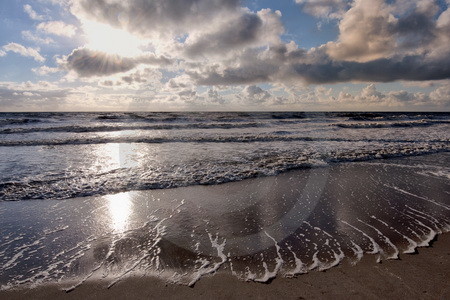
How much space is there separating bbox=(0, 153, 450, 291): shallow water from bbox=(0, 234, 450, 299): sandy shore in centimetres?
16

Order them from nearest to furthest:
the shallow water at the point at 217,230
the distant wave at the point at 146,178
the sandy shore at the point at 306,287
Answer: the sandy shore at the point at 306,287, the shallow water at the point at 217,230, the distant wave at the point at 146,178

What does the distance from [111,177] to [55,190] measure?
168cm

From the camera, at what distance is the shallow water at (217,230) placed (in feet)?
12.3

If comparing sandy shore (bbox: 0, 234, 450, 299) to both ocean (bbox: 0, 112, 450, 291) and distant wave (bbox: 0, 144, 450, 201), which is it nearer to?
ocean (bbox: 0, 112, 450, 291)

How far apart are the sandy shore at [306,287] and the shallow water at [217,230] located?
0.52 feet

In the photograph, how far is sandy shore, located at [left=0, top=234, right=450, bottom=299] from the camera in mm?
3125

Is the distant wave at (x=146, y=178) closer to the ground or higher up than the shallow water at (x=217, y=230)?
higher up

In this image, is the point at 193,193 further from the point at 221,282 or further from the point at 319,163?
the point at 319,163

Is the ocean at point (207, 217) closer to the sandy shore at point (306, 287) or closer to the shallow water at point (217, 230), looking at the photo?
the shallow water at point (217, 230)

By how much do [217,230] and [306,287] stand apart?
2.09 metres

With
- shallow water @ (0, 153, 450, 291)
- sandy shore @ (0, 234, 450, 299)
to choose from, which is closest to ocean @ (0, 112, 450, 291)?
shallow water @ (0, 153, 450, 291)

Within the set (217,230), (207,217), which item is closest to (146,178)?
(207,217)

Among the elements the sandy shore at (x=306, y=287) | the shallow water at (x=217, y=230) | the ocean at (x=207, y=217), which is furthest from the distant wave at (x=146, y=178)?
the sandy shore at (x=306, y=287)

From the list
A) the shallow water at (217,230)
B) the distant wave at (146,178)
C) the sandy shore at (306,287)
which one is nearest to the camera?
the sandy shore at (306,287)
